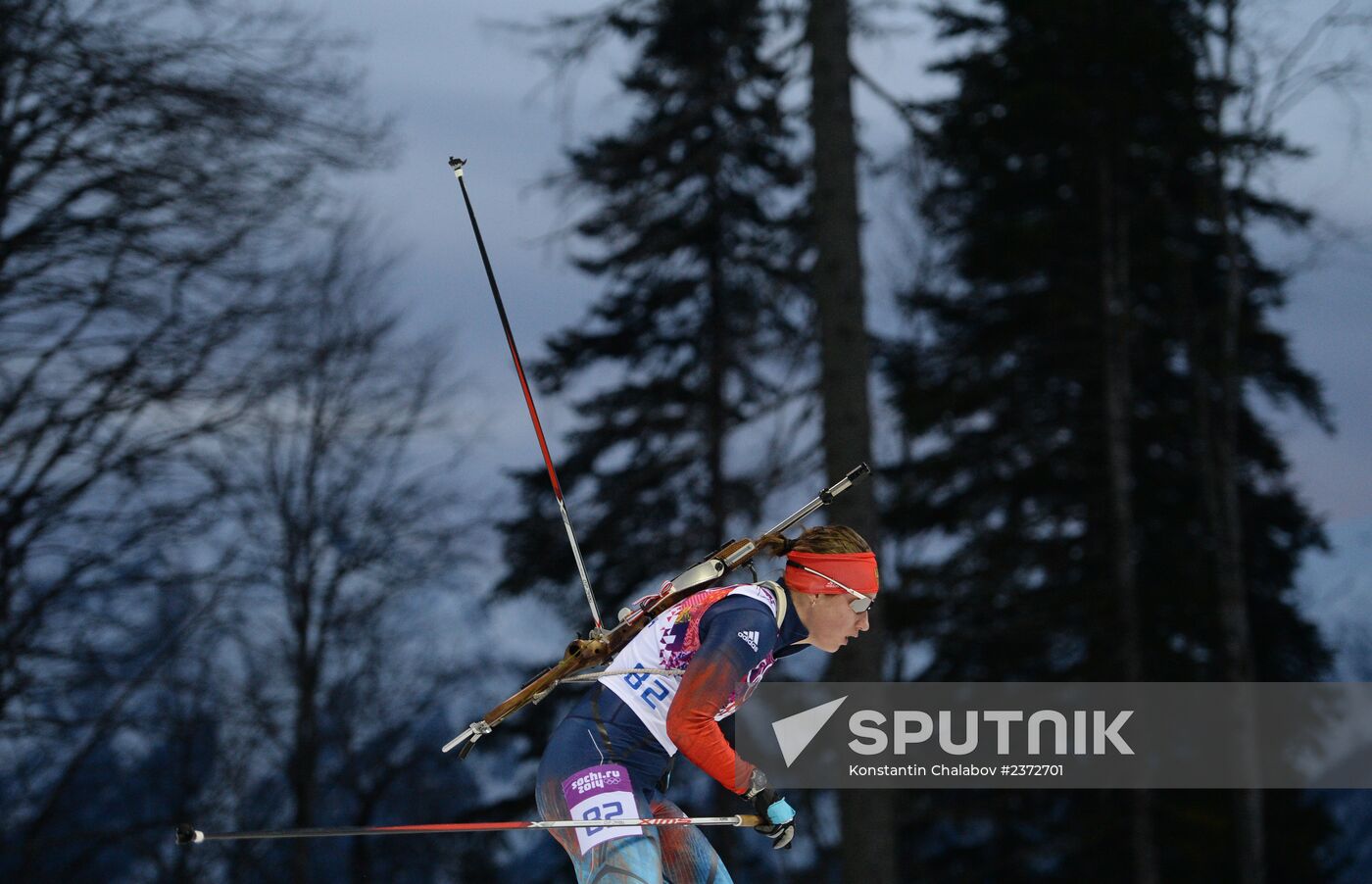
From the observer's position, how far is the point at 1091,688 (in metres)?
13.5

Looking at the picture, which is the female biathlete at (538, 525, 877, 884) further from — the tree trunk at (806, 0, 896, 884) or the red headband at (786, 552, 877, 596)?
the tree trunk at (806, 0, 896, 884)

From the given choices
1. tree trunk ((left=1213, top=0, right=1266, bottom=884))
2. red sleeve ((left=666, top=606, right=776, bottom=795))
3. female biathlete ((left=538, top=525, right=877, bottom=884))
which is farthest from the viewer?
tree trunk ((left=1213, top=0, right=1266, bottom=884))

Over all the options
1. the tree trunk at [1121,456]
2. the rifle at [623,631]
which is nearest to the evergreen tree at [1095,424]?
the tree trunk at [1121,456]

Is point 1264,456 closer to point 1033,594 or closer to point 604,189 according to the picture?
point 1033,594

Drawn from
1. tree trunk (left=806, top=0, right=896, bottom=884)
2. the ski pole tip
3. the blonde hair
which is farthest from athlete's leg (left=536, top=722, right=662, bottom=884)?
tree trunk (left=806, top=0, right=896, bottom=884)

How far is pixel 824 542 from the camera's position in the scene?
405cm

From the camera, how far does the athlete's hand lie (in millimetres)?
3922

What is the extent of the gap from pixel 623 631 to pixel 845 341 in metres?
4.93

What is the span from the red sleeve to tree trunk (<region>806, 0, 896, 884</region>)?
4.45 metres

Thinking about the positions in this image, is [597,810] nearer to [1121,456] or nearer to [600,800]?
[600,800]

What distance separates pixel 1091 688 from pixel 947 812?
2.72 m

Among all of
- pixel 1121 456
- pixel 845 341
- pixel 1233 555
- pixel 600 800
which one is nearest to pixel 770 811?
pixel 600 800

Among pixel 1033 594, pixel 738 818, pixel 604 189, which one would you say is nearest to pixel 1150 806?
pixel 1033 594

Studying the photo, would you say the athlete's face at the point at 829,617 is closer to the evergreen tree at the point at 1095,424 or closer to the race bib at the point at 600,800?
the race bib at the point at 600,800
